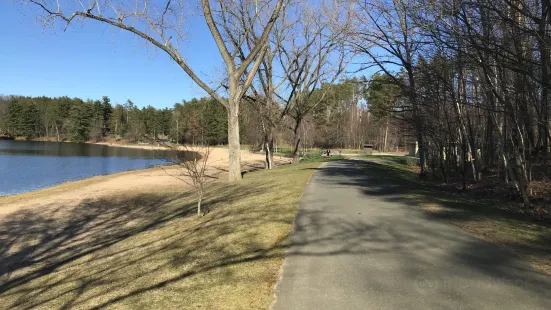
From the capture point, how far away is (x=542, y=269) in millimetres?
5051

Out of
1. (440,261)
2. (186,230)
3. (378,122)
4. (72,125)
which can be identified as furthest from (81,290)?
(72,125)

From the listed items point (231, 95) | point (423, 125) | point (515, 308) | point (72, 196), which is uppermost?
point (231, 95)

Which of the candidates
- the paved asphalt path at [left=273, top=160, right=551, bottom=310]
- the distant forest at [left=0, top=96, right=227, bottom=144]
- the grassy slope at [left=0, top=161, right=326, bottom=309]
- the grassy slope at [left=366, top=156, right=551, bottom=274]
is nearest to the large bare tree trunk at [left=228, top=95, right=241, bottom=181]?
the grassy slope at [left=0, top=161, right=326, bottom=309]

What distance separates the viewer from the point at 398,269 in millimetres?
5047

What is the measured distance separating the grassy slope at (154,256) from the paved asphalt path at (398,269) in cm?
43

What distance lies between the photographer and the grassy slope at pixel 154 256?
4707 millimetres

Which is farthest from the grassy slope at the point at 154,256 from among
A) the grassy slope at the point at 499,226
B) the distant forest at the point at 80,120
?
the distant forest at the point at 80,120

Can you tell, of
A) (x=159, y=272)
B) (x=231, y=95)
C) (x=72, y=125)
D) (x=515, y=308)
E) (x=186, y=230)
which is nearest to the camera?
(x=515, y=308)

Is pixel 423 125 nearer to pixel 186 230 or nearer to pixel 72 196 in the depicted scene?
pixel 186 230

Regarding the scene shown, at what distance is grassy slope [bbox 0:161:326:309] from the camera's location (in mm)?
4707

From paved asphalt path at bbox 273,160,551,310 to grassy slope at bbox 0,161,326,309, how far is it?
43 cm

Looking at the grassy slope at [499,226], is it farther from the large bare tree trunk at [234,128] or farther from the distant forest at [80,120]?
the distant forest at [80,120]

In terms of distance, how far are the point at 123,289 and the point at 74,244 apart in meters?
5.82

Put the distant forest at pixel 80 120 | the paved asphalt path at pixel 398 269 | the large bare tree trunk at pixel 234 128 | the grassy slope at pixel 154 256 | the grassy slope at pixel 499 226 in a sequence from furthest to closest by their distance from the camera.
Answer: the distant forest at pixel 80 120, the large bare tree trunk at pixel 234 128, the grassy slope at pixel 499 226, the grassy slope at pixel 154 256, the paved asphalt path at pixel 398 269
